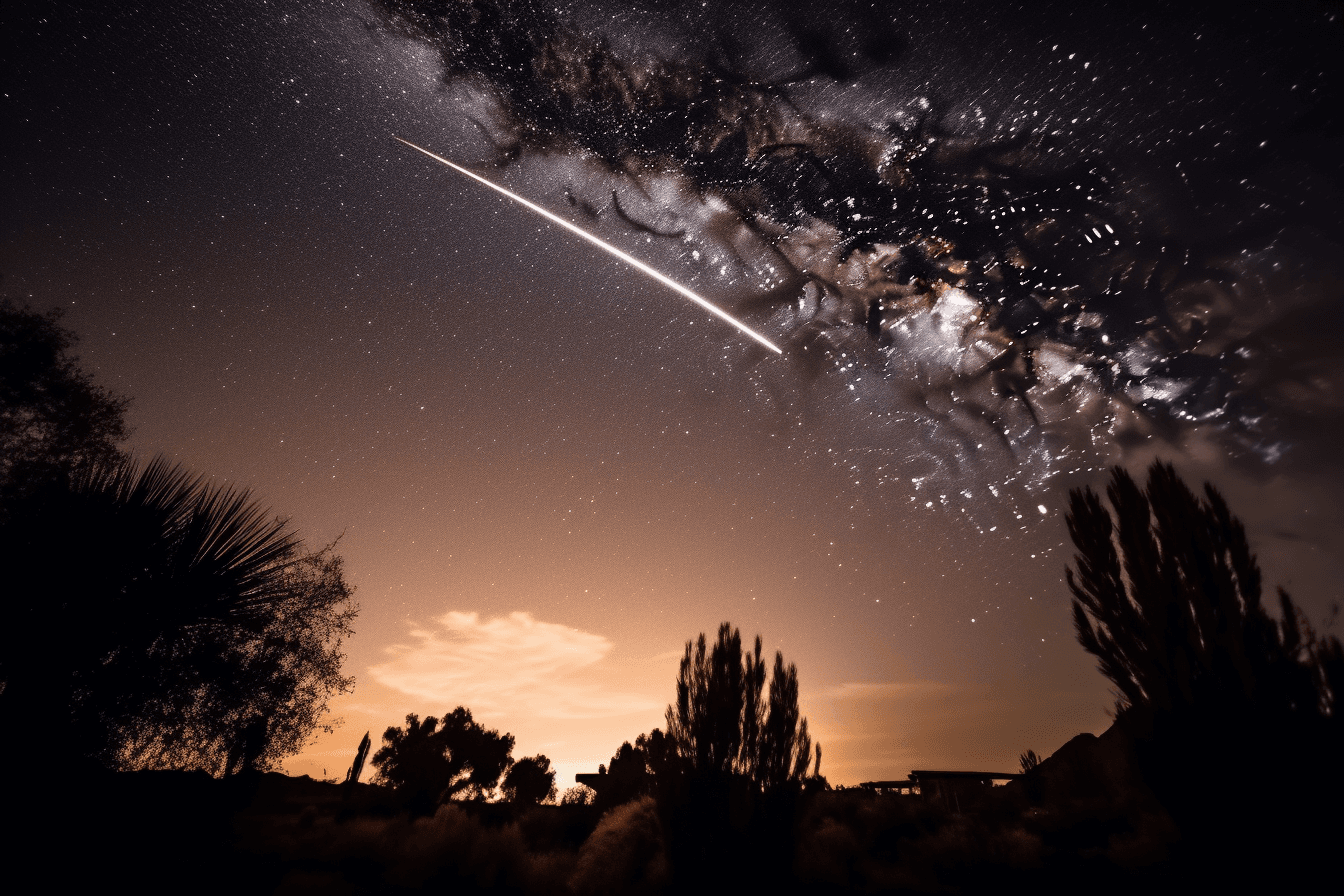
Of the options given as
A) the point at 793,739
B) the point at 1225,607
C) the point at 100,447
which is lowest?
the point at 793,739

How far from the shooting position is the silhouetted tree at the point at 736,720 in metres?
9.47

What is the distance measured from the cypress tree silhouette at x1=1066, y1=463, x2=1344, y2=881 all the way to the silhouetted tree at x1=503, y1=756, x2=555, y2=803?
111 ft

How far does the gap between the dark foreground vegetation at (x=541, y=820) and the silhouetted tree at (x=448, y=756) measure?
805 inches

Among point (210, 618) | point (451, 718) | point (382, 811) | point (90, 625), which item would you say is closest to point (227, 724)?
point (210, 618)

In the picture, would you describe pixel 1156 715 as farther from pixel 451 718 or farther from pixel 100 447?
pixel 451 718

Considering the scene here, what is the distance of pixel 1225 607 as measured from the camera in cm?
583

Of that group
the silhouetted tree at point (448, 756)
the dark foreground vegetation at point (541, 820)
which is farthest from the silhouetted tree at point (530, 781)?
the dark foreground vegetation at point (541, 820)

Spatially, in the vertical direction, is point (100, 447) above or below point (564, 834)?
above

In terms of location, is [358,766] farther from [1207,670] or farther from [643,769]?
[1207,670]

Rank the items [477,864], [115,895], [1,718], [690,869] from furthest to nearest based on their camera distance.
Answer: [477,864]
[690,869]
[115,895]
[1,718]

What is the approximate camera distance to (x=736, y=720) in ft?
31.7

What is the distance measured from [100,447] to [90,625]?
6826 mm

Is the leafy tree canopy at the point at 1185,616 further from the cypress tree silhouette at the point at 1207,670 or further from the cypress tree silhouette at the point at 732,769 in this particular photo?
the cypress tree silhouette at the point at 732,769

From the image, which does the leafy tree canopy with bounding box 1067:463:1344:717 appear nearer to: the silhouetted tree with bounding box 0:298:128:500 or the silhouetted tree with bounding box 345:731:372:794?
the silhouetted tree with bounding box 0:298:128:500
